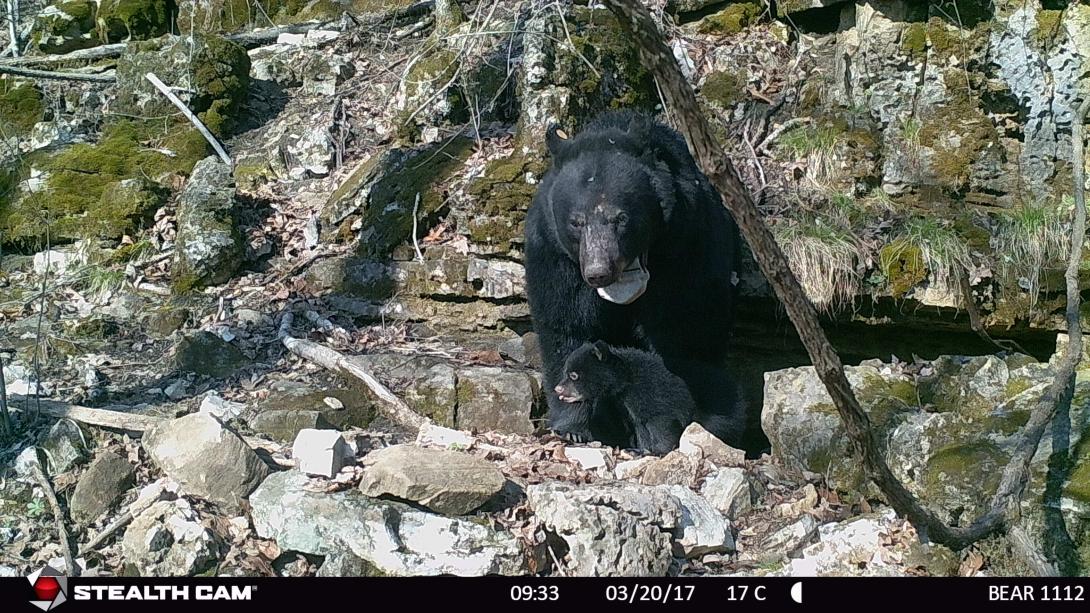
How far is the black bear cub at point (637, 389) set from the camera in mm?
5629

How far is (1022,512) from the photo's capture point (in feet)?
13.3

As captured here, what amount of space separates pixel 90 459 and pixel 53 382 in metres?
1.33

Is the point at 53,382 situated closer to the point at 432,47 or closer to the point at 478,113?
the point at 478,113

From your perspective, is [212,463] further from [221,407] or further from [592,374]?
[592,374]

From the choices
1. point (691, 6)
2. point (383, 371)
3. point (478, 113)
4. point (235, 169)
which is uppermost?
point (691, 6)

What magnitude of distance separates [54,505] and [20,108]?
6.12 meters

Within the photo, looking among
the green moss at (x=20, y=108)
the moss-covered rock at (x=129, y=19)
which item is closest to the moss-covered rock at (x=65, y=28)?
the moss-covered rock at (x=129, y=19)

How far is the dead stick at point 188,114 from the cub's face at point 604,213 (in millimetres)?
3969

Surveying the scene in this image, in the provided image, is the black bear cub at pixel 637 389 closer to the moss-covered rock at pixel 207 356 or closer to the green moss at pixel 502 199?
the green moss at pixel 502 199

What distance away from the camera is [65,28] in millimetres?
10039

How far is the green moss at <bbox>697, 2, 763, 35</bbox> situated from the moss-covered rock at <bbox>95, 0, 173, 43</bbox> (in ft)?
18.9
